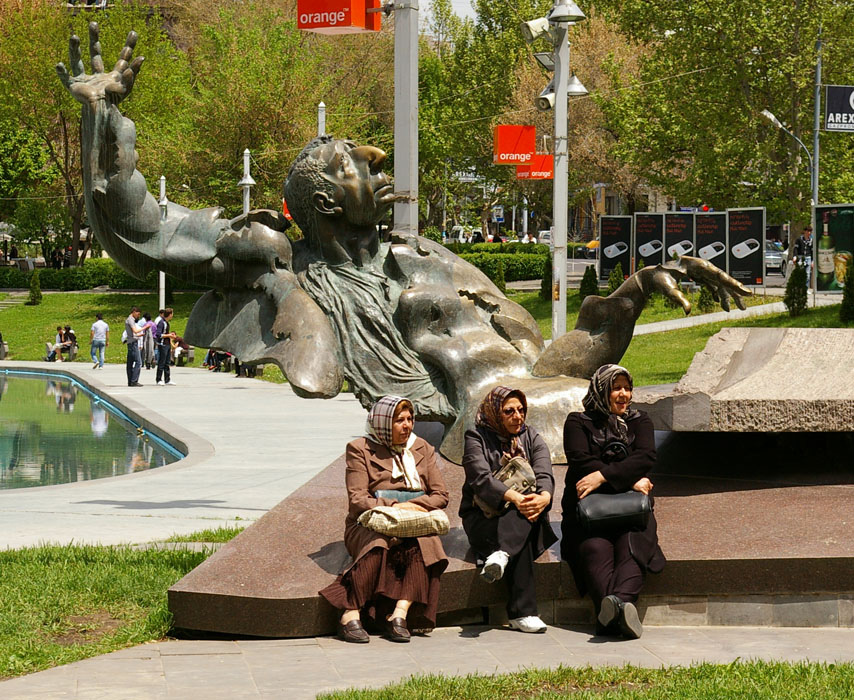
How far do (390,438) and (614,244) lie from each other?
29747 millimetres

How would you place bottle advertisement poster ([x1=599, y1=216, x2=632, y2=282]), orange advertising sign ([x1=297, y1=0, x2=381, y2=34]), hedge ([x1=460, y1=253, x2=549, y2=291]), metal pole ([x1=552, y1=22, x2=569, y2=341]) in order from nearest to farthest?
orange advertising sign ([x1=297, y1=0, x2=381, y2=34]) → metal pole ([x1=552, y1=22, x2=569, y2=341]) → bottle advertisement poster ([x1=599, y1=216, x2=632, y2=282]) → hedge ([x1=460, y1=253, x2=549, y2=291])

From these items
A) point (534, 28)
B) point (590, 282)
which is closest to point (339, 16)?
point (534, 28)

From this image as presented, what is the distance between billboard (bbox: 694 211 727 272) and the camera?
31.4m

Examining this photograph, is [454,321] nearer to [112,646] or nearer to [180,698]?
[112,646]

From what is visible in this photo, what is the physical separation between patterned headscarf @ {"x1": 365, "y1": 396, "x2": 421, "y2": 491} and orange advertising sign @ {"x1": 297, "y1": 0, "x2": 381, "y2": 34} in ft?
18.4

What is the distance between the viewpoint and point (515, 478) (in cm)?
641

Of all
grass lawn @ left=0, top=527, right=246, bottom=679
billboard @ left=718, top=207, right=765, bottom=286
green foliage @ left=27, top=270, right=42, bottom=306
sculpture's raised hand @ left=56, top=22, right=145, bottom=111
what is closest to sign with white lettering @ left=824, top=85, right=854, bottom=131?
billboard @ left=718, top=207, right=765, bottom=286

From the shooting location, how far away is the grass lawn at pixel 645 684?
5.10 m

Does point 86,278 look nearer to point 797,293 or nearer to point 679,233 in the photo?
point 679,233

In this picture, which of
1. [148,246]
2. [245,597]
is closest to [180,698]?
[245,597]

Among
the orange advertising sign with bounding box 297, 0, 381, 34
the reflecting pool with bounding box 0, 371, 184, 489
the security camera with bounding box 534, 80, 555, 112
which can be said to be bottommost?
the reflecting pool with bounding box 0, 371, 184, 489

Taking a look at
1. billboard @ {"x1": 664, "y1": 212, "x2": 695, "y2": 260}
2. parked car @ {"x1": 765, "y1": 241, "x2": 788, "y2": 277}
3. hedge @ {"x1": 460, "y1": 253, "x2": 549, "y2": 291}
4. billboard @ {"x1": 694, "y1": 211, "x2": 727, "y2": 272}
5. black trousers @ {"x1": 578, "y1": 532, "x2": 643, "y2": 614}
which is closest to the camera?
black trousers @ {"x1": 578, "y1": 532, "x2": 643, "y2": 614}

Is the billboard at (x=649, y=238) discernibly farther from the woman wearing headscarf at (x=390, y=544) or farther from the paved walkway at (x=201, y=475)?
the woman wearing headscarf at (x=390, y=544)

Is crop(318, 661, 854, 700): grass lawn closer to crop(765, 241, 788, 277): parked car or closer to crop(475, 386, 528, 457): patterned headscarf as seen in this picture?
crop(475, 386, 528, 457): patterned headscarf
